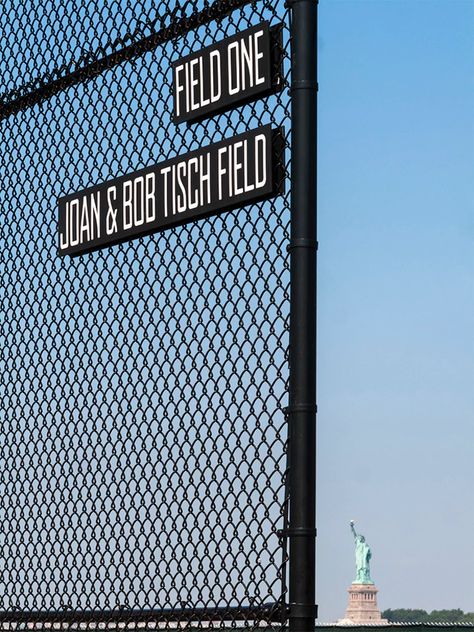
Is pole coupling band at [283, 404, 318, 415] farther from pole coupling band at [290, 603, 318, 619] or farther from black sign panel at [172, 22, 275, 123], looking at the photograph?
black sign panel at [172, 22, 275, 123]

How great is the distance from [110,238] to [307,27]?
1252mm

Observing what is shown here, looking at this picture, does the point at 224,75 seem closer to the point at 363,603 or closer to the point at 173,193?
the point at 173,193

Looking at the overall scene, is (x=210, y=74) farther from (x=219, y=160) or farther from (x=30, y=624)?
(x=30, y=624)

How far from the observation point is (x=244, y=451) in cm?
405

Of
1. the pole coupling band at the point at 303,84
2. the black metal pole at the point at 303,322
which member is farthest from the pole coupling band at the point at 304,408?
the pole coupling band at the point at 303,84

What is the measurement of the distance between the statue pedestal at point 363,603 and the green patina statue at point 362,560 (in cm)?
58

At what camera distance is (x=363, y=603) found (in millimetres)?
122562

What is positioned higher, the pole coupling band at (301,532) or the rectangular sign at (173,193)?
the rectangular sign at (173,193)

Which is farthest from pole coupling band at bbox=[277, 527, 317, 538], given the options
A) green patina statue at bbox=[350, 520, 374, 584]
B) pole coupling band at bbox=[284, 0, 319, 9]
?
green patina statue at bbox=[350, 520, 374, 584]

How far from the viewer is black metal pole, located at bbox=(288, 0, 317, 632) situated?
147 inches

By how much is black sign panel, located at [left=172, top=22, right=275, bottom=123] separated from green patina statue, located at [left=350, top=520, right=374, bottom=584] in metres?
113

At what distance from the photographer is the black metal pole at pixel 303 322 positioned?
3.73 metres

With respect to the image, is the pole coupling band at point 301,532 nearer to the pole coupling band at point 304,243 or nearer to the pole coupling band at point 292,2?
the pole coupling band at point 304,243

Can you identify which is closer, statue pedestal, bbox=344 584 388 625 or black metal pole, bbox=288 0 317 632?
black metal pole, bbox=288 0 317 632
